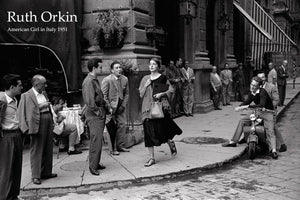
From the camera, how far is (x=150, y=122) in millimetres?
7465

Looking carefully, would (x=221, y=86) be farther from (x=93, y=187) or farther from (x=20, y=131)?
(x=20, y=131)

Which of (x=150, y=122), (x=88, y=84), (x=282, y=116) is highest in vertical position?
(x=88, y=84)

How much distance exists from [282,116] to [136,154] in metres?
8.64

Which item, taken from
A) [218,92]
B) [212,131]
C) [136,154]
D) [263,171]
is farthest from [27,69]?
[218,92]

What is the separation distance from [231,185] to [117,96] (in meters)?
3.21

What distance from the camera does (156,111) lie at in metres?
7.42

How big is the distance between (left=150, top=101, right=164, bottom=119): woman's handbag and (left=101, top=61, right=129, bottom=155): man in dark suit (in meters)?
1.28

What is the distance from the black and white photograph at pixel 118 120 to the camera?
6211 mm

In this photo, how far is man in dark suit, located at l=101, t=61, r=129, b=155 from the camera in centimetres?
844

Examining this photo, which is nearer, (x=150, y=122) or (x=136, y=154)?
(x=150, y=122)

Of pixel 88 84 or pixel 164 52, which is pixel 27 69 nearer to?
pixel 88 84

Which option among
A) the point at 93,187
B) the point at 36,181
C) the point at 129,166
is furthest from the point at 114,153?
A: the point at 36,181

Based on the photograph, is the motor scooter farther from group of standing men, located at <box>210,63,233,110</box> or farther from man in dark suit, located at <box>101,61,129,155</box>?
group of standing men, located at <box>210,63,233,110</box>

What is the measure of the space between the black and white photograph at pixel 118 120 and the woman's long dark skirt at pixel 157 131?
0.02 m
